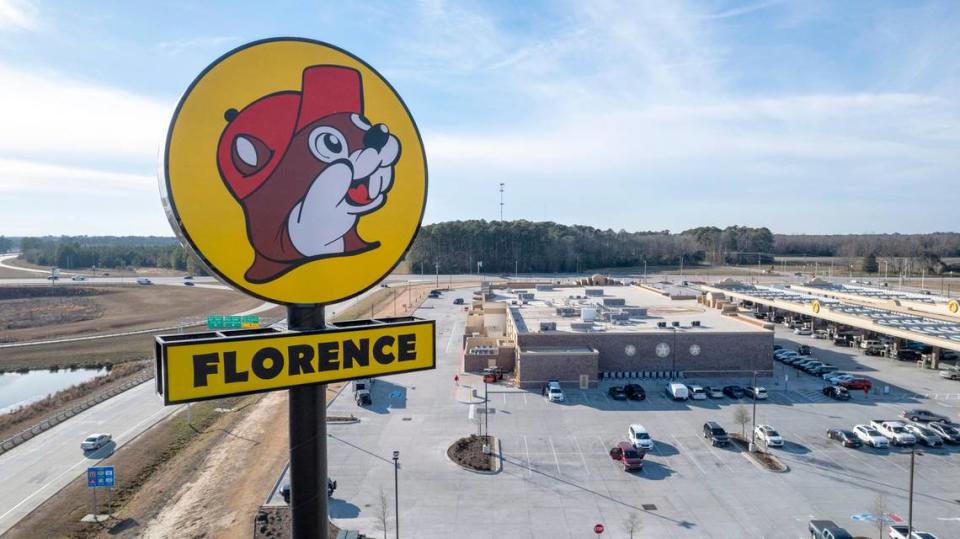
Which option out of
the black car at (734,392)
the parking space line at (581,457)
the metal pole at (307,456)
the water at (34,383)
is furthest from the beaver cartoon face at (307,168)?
the water at (34,383)

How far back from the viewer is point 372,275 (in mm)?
10922

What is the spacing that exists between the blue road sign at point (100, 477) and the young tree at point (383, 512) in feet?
36.5

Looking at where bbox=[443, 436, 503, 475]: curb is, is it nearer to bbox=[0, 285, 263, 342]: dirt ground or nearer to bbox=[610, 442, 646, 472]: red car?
bbox=[610, 442, 646, 472]: red car

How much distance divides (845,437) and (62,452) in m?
42.2

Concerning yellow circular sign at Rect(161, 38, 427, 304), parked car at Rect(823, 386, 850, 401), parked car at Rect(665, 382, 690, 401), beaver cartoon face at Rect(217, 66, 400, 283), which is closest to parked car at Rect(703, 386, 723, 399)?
parked car at Rect(665, 382, 690, 401)

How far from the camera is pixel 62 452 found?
100 feet

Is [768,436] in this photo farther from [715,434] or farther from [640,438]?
[640,438]

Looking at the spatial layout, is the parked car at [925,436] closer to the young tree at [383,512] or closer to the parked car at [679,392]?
the parked car at [679,392]

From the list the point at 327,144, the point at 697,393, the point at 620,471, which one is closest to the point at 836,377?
the point at 697,393

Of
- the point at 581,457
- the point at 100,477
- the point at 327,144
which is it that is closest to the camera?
the point at 327,144

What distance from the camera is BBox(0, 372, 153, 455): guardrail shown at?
103ft

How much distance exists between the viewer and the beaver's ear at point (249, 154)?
942 centimetres

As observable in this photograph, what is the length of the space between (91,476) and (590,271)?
121096 millimetres

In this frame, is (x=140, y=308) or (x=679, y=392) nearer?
(x=679, y=392)
